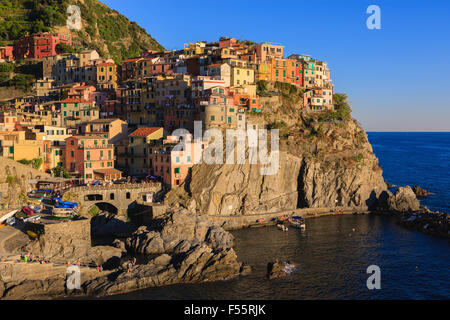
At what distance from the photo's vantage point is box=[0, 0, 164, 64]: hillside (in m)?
139

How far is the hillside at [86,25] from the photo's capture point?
13912 cm

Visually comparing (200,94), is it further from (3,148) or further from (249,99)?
(3,148)

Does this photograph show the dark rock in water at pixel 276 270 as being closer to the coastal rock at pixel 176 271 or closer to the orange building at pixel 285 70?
the coastal rock at pixel 176 271

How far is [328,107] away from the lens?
106 m

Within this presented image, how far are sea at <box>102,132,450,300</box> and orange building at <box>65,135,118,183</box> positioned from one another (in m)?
27.0

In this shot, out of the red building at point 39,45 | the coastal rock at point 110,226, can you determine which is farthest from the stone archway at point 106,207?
the red building at point 39,45

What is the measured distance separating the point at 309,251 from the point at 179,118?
137 ft

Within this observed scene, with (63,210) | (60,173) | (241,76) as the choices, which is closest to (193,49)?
(241,76)

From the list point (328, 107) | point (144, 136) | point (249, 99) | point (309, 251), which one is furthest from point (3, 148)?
point (328, 107)

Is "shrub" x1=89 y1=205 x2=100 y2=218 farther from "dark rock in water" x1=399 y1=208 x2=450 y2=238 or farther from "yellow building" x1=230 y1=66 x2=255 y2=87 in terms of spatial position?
"dark rock in water" x1=399 y1=208 x2=450 y2=238

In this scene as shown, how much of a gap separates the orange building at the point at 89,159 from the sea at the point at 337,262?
27.0m

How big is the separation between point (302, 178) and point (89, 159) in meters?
40.8

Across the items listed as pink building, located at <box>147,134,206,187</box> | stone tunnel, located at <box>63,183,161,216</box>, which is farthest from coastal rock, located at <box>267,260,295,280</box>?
stone tunnel, located at <box>63,183,161,216</box>

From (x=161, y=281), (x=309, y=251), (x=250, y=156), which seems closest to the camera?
(x=161, y=281)
